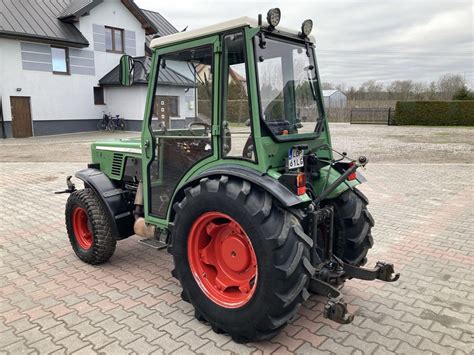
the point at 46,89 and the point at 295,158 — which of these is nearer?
the point at 295,158

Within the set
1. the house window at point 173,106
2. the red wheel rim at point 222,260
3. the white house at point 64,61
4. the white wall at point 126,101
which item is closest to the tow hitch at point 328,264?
the red wheel rim at point 222,260

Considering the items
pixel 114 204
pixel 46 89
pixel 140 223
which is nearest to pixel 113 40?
pixel 46 89

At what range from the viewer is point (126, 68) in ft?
11.8

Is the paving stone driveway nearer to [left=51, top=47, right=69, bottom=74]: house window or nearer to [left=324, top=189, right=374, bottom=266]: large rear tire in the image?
[left=324, top=189, right=374, bottom=266]: large rear tire

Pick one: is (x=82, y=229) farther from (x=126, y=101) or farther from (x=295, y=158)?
(x=126, y=101)

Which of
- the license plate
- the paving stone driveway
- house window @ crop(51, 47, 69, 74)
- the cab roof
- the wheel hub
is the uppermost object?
house window @ crop(51, 47, 69, 74)

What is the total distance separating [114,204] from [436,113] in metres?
30.1

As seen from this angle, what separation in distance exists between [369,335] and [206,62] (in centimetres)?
254

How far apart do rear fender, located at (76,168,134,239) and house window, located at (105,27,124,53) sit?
21.4 meters

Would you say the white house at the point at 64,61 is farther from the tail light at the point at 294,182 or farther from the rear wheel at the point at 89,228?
the tail light at the point at 294,182

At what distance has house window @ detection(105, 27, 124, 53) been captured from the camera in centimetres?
2333

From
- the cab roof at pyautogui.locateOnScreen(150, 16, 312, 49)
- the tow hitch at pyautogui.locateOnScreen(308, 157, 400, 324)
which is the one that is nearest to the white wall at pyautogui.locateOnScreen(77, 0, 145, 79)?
the cab roof at pyautogui.locateOnScreen(150, 16, 312, 49)

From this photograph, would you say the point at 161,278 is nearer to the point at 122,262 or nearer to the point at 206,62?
the point at 122,262

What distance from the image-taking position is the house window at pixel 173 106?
11.8 feet
